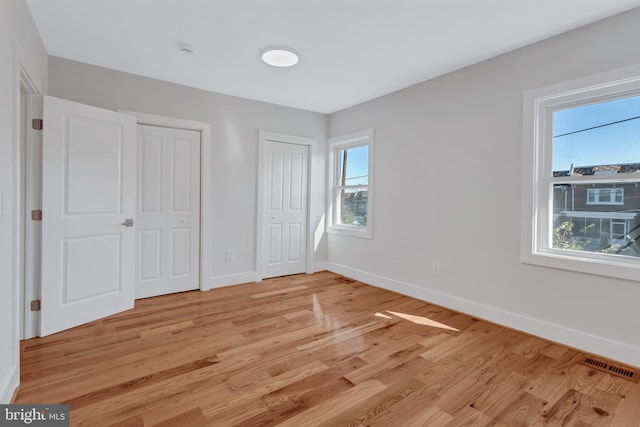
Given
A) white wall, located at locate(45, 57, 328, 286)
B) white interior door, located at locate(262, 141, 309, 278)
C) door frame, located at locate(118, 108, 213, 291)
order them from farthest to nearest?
white interior door, located at locate(262, 141, 309, 278), door frame, located at locate(118, 108, 213, 291), white wall, located at locate(45, 57, 328, 286)

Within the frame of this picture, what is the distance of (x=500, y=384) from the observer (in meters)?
1.98

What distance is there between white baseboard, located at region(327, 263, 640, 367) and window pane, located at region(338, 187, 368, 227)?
965mm

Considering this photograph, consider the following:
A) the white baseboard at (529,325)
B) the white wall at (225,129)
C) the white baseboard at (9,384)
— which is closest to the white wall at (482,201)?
the white baseboard at (529,325)

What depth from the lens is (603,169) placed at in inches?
95.0

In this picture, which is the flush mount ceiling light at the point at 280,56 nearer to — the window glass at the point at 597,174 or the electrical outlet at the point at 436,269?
the window glass at the point at 597,174

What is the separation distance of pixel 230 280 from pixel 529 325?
Result: 10.9 ft

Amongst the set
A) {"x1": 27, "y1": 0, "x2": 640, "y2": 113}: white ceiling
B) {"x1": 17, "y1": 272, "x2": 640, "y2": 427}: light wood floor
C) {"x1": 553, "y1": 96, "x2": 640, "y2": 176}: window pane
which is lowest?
{"x1": 17, "y1": 272, "x2": 640, "y2": 427}: light wood floor

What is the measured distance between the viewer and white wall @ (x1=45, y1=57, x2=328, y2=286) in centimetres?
336

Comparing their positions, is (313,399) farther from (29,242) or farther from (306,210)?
(306,210)

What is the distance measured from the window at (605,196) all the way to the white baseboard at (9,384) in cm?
404

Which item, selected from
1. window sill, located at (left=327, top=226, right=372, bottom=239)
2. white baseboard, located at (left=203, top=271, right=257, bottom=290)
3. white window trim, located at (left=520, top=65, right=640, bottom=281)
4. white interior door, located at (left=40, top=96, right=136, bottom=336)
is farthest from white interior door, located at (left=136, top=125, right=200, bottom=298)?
white window trim, located at (left=520, top=65, right=640, bottom=281)

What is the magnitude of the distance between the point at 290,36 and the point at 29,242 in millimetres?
2756

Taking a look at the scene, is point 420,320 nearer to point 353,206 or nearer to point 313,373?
point 313,373

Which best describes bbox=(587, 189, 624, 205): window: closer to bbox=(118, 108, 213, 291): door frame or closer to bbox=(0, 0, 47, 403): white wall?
bbox=(118, 108, 213, 291): door frame
